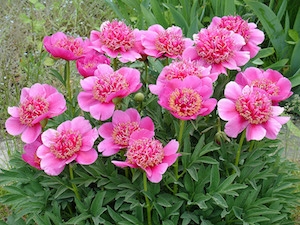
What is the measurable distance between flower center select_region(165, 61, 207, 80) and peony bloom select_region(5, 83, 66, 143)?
29cm

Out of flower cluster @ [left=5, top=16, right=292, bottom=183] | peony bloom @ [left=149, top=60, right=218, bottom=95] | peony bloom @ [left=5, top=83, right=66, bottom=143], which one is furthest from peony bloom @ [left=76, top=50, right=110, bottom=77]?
peony bloom @ [left=149, top=60, right=218, bottom=95]

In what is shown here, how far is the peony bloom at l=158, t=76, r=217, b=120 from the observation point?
50.8 inches

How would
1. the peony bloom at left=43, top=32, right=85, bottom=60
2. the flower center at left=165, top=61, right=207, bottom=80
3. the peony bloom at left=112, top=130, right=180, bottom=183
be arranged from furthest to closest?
the peony bloom at left=43, top=32, right=85, bottom=60
the flower center at left=165, top=61, right=207, bottom=80
the peony bloom at left=112, top=130, right=180, bottom=183

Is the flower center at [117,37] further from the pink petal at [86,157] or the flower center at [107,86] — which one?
the pink petal at [86,157]

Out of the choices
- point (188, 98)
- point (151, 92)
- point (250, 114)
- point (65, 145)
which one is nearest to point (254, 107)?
point (250, 114)

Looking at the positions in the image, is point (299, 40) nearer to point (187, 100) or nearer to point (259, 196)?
point (259, 196)

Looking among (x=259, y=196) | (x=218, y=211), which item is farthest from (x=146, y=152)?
(x=259, y=196)

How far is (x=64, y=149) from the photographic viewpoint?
1.31 meters

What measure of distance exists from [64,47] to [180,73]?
0.37 meters

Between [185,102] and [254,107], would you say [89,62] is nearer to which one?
[185,102]

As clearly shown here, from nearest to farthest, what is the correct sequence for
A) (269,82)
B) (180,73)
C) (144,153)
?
(144,153) → (180,73) → (269,82)

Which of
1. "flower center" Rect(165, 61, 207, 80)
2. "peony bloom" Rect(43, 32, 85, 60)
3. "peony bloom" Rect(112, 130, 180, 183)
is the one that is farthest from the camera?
"peony bloom" Rect(43, 32, 85, 60)

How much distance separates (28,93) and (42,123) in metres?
0.13

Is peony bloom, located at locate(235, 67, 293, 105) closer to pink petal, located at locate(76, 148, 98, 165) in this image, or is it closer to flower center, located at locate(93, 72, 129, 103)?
flower center, located at locate(93, 72, 129, 103)
